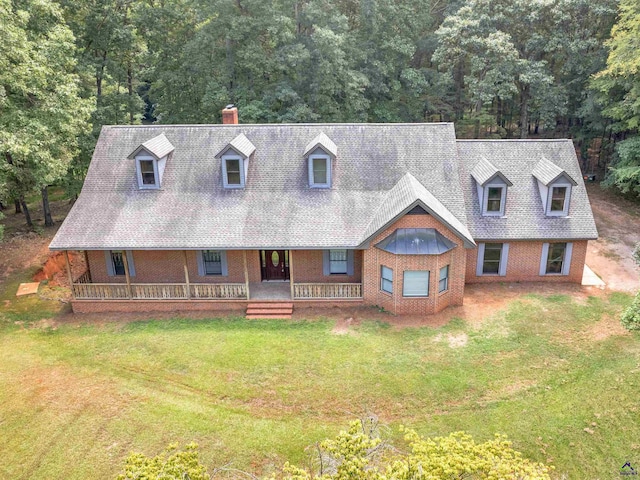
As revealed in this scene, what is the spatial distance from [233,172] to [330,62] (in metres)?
14.3

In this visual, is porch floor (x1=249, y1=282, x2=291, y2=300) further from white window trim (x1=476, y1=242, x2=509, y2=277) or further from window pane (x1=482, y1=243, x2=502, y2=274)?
window pane (x1=482, y1=243, x2=502, y2=274)

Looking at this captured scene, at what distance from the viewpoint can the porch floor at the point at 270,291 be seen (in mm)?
20281

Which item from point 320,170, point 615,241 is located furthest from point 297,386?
point 615,241

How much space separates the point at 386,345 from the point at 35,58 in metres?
21.3

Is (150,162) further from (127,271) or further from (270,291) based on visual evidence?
(270,291)

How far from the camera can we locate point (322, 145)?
66.7 feet

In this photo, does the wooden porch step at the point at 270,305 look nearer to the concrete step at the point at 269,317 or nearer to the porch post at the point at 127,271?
the concrete step at the point at 269,317

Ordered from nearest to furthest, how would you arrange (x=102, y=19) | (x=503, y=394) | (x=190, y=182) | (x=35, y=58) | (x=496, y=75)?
(x=503, y=394), (x=190, y=182), (x=35, y=58), (x=102, y=19), (x=496, y=75)

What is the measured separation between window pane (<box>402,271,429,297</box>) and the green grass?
5.10ft

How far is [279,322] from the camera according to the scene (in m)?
19.1

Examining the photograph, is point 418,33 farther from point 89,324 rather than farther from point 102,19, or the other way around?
point 89,324

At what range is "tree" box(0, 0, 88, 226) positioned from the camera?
68.4ft

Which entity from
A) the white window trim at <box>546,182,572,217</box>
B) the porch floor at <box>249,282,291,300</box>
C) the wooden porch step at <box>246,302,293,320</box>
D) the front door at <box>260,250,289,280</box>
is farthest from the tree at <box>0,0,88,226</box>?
the white window trim at <box>546,182,572,217</box>

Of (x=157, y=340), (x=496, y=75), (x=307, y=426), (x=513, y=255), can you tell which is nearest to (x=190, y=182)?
(x=157, y=340)
